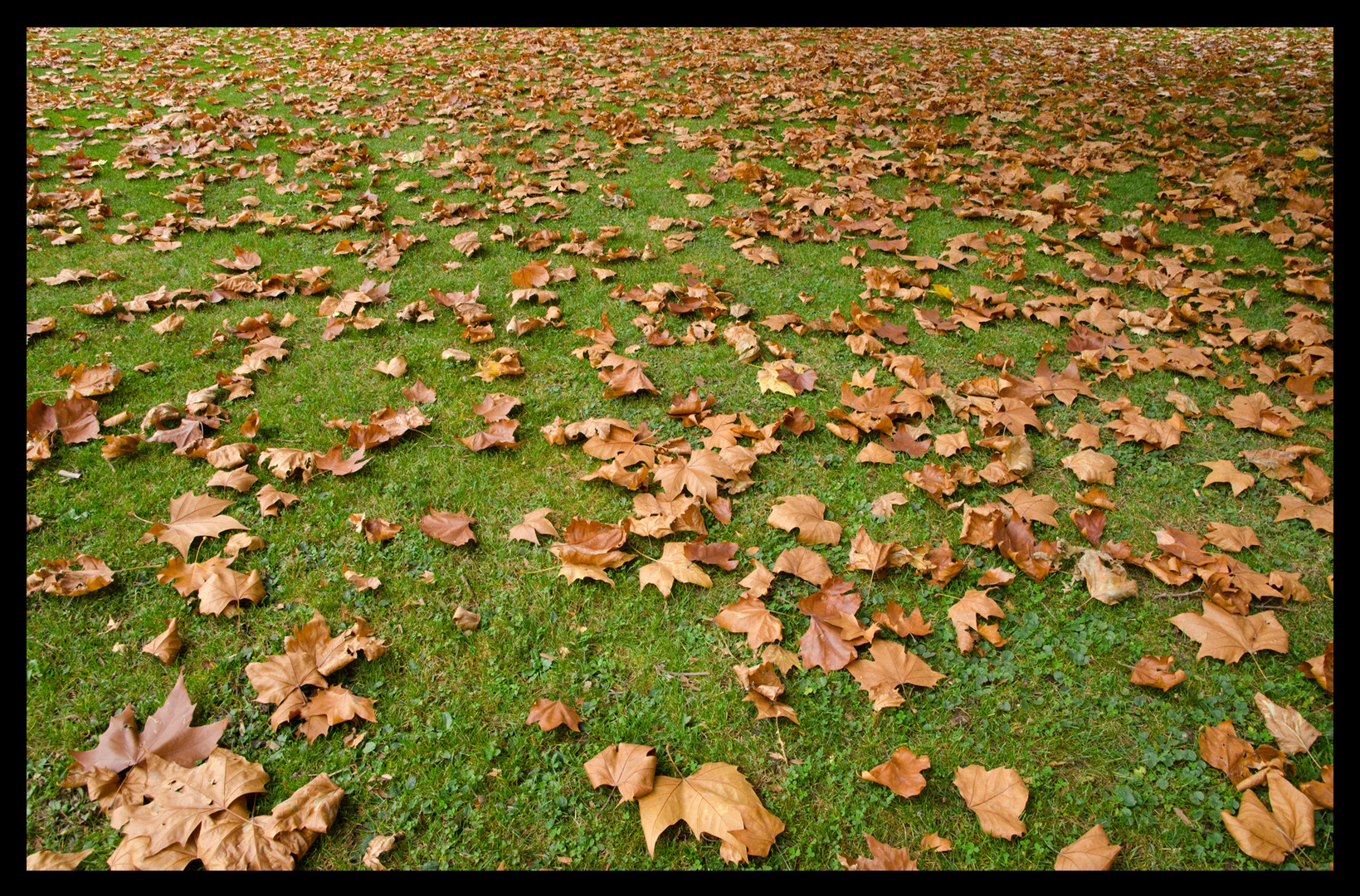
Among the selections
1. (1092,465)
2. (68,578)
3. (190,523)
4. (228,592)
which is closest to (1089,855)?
(1092,465)

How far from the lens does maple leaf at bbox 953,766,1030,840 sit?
193cm

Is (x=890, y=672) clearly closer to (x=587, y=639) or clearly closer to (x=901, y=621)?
(x=901, y=621)

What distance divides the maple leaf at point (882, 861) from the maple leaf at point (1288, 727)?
137cm

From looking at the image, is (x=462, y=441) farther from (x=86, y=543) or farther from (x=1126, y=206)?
(x=1126, y=206)

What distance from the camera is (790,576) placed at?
2633 millimetres

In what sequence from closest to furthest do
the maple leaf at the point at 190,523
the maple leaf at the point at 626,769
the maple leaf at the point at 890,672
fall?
the maple leaf at the point at 626,769, the maple leaf at the point at 890,672, the maple leaf at the point at 190,523

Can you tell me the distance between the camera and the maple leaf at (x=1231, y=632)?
2365mm

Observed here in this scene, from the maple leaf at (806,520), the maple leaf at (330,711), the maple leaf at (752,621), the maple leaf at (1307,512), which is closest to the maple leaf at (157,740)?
the maple leaf at (330,711)

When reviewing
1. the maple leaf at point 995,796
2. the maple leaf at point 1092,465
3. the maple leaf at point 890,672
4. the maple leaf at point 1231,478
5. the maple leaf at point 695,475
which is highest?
the maple leaf at point 695,475

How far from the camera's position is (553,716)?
7.00ft

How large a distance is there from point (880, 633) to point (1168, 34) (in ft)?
51.5

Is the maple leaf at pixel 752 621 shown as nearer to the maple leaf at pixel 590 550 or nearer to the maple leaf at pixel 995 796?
the maple leaf at pixel 590 550

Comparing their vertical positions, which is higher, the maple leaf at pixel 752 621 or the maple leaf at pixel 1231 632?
the maple leaf at pixel 752 621

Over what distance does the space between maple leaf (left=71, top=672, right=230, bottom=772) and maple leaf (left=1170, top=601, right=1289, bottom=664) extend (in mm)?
3443
